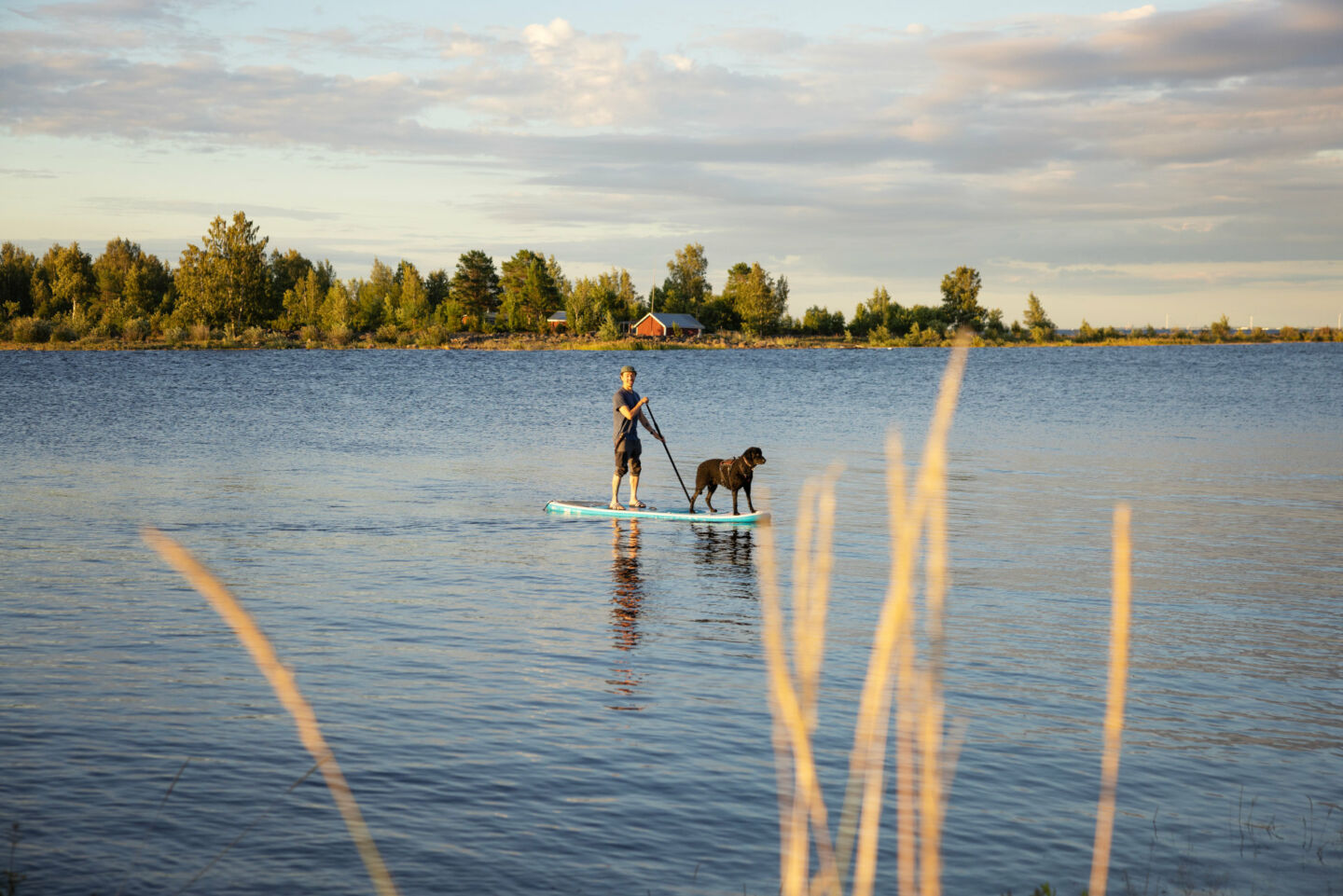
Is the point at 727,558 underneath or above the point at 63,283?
underneath

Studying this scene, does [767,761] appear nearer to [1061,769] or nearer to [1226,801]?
[1061,769]

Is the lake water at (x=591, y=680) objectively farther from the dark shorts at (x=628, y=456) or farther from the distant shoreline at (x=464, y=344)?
the distant shoreline at (x=464, y=344)

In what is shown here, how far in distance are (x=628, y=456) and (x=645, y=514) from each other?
1224 millimetres

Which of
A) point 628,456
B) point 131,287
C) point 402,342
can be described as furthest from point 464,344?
point 628,456

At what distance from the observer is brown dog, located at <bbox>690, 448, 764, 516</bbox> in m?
21.2

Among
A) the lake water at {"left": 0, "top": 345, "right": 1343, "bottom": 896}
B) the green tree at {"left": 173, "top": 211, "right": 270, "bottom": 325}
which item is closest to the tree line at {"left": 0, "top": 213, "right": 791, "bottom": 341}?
the green tree at {"left": 173, "top": 211, "right": 270, "bottom": 325}

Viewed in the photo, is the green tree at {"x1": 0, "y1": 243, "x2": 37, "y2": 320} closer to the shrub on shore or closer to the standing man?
the shrub on shore

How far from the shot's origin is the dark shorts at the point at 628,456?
22.1m

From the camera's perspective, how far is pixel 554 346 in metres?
166

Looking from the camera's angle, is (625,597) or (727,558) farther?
(727,558)

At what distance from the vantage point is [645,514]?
2192 centimetres

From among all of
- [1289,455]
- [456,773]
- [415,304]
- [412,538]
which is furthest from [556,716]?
[415,304]

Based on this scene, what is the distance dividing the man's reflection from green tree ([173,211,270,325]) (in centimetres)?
14481

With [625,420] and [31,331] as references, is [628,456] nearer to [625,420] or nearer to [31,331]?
[625,420]
